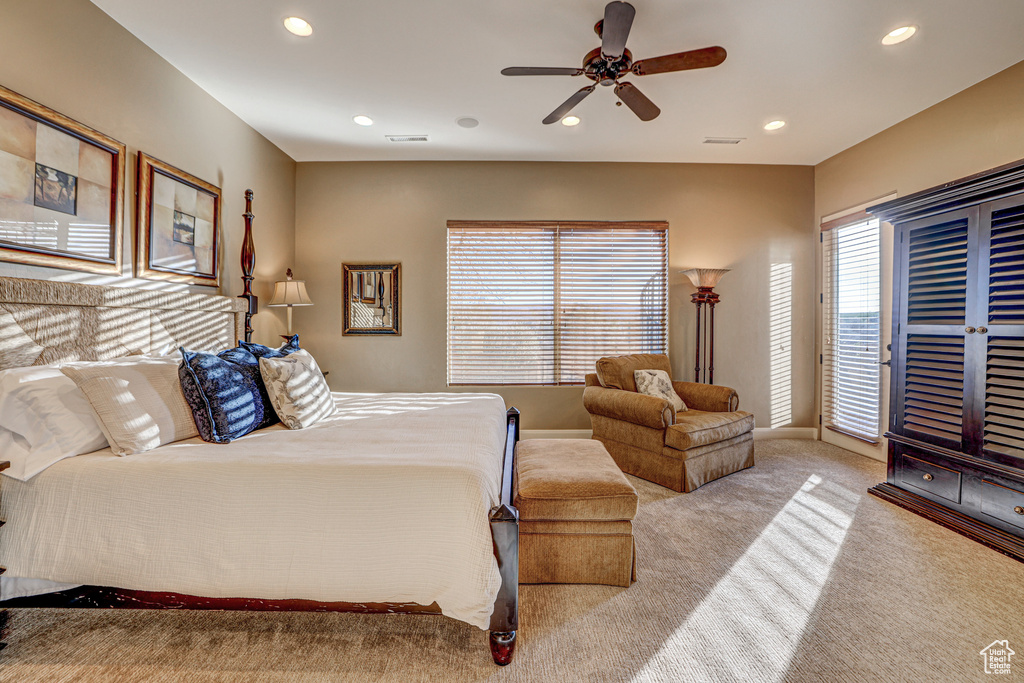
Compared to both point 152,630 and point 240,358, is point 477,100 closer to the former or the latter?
point 240,358

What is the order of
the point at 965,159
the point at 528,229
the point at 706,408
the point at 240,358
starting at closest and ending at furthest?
the point at 240,358
the point at 965,159
the point at 706,408
the point at 528,229

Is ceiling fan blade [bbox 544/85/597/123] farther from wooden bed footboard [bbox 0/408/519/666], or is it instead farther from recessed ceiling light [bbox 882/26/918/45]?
wooden bed footboard [bbox 0/408/519/666]

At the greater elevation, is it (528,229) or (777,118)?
(777,118)

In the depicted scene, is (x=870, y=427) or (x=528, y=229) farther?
(x=528, y=229)

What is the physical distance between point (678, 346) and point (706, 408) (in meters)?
0.99

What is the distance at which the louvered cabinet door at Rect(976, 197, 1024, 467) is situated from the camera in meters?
2.34

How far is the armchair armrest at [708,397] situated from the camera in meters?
3.69

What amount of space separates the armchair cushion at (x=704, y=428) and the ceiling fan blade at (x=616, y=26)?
2448 mm

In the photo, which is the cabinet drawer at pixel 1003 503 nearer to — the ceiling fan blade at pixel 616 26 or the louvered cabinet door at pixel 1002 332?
the louvered cabinet door at pixel 1002 332

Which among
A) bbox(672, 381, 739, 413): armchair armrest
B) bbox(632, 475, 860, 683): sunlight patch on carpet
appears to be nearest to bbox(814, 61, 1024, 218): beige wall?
bbox(672, 381, 739, 413): armchair armrest

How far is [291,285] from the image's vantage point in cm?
380

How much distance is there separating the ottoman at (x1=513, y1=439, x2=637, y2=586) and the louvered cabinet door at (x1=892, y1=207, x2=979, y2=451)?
229cm

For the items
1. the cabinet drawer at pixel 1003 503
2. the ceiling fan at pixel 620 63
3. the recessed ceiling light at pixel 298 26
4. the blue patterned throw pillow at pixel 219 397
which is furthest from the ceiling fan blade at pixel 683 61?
the cabinet drawer at pixel 1003 503

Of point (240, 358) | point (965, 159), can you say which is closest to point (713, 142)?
point (965, 159)
